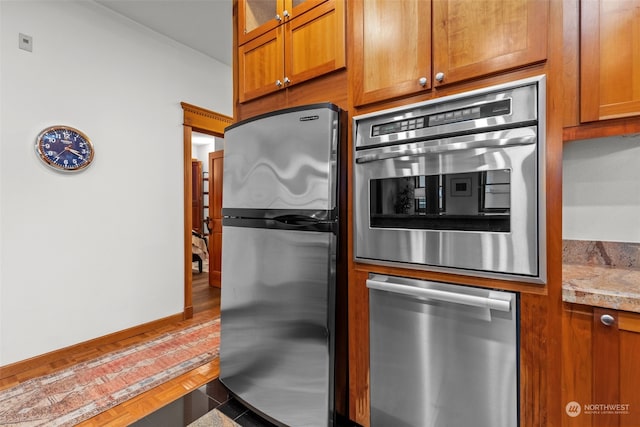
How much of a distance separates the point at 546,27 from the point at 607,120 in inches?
15.5

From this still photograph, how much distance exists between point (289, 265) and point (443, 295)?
74cm

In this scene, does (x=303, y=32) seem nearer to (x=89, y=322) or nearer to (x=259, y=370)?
(x=259, y=370)

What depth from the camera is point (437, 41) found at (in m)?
1.22

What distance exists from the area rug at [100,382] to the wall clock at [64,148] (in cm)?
160

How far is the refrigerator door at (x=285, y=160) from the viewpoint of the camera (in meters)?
1.38

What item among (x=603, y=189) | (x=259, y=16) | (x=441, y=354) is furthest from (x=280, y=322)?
(x=259, y=16)

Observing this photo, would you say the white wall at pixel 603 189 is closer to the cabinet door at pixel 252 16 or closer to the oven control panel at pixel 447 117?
the oven control panel at pixel 447 117

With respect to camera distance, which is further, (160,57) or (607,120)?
(160,57)

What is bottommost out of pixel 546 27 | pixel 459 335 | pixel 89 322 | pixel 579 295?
pixel 89 322

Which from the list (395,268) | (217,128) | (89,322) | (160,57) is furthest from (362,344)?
(160,57)

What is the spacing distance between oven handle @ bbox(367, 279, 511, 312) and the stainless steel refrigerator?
0.24 m

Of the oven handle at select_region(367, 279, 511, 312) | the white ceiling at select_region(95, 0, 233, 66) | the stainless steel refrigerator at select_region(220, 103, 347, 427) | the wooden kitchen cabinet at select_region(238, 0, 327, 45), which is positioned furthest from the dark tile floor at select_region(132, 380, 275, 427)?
the white ceiling at select_region(95, 0, 233, 66)

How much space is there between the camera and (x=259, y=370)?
5.38 ft

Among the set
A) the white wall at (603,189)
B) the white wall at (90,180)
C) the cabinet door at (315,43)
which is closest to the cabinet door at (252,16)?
the cabinet door at (315,43)
